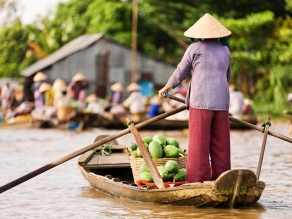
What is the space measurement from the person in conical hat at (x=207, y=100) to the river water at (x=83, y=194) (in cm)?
40

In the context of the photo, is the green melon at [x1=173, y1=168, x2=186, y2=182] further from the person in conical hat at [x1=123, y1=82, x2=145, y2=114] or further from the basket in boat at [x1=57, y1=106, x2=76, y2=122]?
the basket in boat at [x1=57, y1=106, x2=76, y2=122]

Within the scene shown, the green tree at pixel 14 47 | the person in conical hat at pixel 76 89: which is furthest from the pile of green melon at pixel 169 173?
the green tree at pixel 14 47

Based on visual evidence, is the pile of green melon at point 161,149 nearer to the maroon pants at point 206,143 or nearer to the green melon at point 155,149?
the green melon at point 155,149

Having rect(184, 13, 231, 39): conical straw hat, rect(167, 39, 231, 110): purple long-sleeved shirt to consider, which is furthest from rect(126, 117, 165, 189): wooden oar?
rect(184, 13, 231, 39): conical straw hat

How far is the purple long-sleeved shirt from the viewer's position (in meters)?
6.09

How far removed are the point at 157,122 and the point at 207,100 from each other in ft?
37.1

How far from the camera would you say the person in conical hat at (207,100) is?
6.09 m

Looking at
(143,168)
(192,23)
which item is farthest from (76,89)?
(143,168)

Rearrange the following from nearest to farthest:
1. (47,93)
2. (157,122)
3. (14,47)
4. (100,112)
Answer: (157,122) < (100,112) < (47,93) < (14,47)

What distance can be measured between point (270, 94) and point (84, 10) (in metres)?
18.8

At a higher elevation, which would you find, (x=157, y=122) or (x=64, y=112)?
(x=64, y=112)

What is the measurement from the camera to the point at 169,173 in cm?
642

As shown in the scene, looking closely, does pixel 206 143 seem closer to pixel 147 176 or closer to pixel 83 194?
pixel 147 176

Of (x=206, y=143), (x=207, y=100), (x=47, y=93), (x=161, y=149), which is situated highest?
(x=207, y=100)
